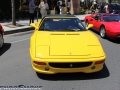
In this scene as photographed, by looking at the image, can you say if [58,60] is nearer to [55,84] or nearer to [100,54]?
[55,84]

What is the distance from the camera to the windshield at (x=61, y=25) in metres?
5.38

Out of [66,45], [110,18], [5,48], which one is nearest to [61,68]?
[66,45]

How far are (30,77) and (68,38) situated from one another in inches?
51.4

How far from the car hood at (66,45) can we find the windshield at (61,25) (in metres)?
0.34

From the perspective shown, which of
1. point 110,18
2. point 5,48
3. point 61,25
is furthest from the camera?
point 110,18

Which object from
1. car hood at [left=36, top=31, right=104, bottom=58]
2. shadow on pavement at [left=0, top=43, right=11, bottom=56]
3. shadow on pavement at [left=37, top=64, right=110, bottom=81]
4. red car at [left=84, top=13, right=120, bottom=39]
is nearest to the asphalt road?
shadow on pavement at [left=37, top=64, right=110, bottom=81]

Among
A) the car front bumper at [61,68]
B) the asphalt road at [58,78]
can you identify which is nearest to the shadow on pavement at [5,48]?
the asphalt road at [58,78]

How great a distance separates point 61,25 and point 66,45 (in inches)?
49.3

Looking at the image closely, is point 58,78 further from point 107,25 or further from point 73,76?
point 107,25

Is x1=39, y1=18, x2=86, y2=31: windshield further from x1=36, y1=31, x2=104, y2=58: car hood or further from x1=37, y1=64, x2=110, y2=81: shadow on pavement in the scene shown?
x1=37, y1=64, x2=110, y2=81: shadow on pavement

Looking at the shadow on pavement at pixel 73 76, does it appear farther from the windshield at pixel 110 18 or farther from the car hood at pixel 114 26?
the windshield at pixel 110 18

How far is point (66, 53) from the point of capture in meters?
4.05

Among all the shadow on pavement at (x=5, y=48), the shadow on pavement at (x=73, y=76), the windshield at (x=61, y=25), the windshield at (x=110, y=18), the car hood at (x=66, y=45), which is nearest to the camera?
the car hood at (x=66, y=45)

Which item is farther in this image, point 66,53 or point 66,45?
point 66,45
